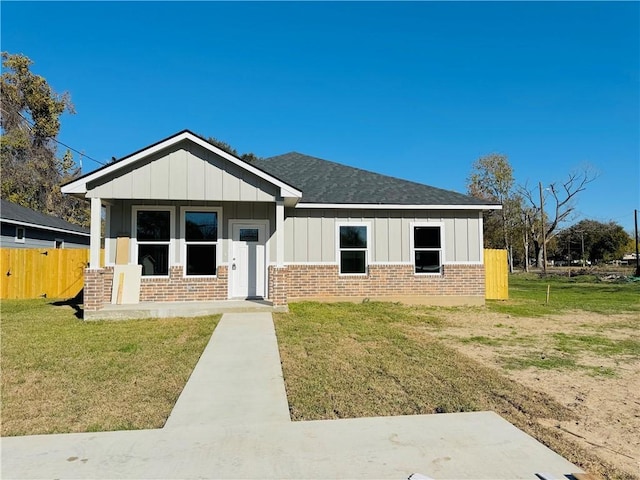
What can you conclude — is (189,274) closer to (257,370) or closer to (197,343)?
(197,343)

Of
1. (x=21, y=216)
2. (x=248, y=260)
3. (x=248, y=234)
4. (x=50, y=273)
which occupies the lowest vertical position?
(x=50, y=273)

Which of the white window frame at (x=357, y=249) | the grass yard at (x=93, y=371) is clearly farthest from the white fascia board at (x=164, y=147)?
the grass yard at (x=93, y=371)

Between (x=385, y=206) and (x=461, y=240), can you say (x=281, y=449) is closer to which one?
(x=385, y=206)

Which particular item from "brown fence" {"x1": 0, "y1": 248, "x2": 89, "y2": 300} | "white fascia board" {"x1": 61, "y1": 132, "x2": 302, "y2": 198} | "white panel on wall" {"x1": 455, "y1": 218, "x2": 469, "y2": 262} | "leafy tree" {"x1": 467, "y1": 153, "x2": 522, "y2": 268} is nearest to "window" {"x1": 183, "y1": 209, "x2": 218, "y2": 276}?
"white fascia board" {"x1": 61, "y1": 132, "x2": 302, "y2": 198}

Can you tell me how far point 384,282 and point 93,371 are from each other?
8987 mm

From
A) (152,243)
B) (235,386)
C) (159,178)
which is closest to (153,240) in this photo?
(152,243)

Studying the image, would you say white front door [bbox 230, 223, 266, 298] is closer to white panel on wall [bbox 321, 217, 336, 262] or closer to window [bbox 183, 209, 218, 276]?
window [bbox 183, 209, 218, 276]

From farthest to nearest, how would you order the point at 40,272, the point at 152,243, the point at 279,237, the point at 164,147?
the point at 40,272 → the point at 152,243 → the point at 279,237 → the point at 164,147

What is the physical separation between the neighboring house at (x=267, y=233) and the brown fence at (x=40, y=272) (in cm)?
538

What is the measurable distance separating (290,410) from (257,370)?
1.61 metres

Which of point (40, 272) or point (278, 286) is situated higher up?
point (40, 272)

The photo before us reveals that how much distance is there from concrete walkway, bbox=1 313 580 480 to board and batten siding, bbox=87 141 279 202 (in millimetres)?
6755

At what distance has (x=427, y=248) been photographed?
13211 millimetres

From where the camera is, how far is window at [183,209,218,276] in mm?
11648
